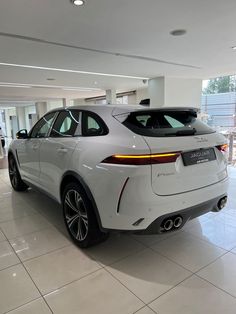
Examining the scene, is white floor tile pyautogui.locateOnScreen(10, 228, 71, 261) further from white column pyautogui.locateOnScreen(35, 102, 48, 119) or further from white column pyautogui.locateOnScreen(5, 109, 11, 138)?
white column pyautogui.locateOnScreen(5, 109, 11, 138)

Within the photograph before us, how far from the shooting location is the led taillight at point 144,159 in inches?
63.2

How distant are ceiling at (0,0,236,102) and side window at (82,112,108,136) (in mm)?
1096

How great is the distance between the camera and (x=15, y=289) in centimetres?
170

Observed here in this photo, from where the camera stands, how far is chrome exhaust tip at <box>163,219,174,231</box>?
1755 millimetres

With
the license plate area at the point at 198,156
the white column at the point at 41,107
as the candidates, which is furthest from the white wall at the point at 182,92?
the white column at the point at 41,107

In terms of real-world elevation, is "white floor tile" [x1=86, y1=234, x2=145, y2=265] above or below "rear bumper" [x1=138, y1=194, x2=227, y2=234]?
below

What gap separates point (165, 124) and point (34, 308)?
1619mm

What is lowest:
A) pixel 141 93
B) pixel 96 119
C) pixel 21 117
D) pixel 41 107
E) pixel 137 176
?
pixel 137 176

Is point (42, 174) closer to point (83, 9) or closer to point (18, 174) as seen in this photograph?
point (18, 174)

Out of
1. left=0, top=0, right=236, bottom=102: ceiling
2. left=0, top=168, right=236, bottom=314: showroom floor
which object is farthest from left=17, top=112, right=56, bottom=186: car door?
left=0, top=0, right=236, bottom=102: ceiling

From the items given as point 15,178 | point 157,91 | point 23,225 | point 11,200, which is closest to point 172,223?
point 23,225

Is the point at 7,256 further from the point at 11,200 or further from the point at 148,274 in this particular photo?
the point at 11,200

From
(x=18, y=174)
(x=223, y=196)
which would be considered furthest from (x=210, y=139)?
(x=18, y=174)

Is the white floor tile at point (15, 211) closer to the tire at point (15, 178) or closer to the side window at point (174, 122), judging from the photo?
the tire at point (15, 178)
